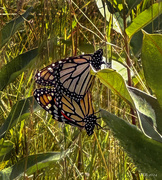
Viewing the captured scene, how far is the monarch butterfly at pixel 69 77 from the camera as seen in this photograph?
137 centimetres

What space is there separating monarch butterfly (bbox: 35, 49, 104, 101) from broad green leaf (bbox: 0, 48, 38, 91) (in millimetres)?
89

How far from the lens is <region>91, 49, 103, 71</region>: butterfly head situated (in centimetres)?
126

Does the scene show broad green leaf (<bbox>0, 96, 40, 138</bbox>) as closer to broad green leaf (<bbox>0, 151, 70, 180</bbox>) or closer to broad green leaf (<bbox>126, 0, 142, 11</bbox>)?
broad green leaf (<bbox>0, 151, 70, 180</bbox>)

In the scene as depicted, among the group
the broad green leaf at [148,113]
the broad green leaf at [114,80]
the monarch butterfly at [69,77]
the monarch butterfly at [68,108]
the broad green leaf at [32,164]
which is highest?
the monarch butterfly at [69,77]

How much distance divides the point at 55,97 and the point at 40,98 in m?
0.09

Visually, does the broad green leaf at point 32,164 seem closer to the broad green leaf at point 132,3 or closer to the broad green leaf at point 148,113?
the broad green leaf at point 148,113

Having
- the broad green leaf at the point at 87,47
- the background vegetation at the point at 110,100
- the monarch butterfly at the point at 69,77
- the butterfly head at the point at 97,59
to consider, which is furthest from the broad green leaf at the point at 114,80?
the broad green leaf at the point at 87,47

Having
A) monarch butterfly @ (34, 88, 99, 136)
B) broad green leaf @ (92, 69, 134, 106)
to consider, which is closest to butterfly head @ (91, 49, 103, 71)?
monarch butterfly @ (34, 88, 99, 136)

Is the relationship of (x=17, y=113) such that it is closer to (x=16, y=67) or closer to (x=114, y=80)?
(x=16, y=67)

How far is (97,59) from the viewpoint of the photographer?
1276mm

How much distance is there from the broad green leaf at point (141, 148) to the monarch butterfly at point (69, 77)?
1.87 ft

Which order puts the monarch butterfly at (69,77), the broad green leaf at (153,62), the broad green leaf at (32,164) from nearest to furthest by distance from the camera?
the broad green leaf at (153,62) → the broad green leaf at (32,164) → the monarch butterfly at (69,77)

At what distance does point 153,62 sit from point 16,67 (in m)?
0.66

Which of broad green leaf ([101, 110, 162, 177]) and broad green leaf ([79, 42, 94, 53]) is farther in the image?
broad green leaf ([79, 42, 94, 53])
